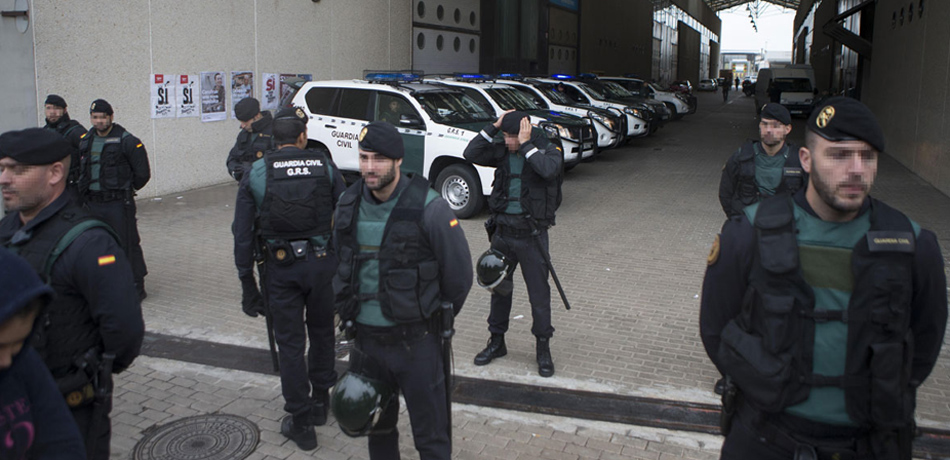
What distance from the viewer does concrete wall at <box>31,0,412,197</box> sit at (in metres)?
11.5

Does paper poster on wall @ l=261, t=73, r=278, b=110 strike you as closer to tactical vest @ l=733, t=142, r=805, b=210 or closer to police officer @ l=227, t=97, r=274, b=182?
police officer @ l=227, t=97, r=274, b=182

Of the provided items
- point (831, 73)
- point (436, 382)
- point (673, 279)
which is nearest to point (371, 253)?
point (436, 382)

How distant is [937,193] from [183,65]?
44.9 feet

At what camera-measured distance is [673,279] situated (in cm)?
843

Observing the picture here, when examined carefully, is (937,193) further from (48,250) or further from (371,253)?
(48,250)

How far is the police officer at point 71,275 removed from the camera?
2.89 m

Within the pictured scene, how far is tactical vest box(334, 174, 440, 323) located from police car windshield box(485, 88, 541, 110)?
11.1 m

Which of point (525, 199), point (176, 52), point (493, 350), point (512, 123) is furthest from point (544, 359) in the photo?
point (176, 52)

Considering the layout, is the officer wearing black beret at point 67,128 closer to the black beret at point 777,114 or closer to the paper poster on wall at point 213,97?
the black beret at point 777,114

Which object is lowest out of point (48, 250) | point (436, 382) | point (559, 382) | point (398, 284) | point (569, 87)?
point (559, 382)

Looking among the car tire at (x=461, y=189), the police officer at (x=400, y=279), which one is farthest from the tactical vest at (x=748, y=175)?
the car tire at (x=461, y=189)

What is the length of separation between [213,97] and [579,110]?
26.0ft

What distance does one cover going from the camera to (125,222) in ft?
23.3

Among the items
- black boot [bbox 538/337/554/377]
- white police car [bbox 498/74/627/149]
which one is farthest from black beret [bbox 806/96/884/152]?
white police car [bbox 498/74/627/149]
